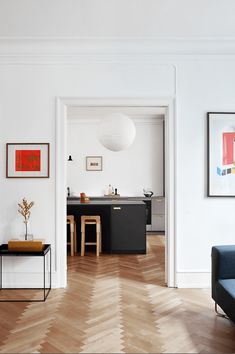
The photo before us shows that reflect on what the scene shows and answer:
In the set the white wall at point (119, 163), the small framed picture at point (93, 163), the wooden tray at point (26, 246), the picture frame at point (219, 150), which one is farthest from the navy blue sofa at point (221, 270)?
the small framed picture at point (93, 163)

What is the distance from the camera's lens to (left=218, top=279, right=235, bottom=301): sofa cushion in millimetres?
2638

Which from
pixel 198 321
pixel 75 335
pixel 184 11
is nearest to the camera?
pixel 75 335

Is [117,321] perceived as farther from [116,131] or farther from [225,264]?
[116,131]

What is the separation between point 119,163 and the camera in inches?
335

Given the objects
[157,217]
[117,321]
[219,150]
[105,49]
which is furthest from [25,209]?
[157,217]

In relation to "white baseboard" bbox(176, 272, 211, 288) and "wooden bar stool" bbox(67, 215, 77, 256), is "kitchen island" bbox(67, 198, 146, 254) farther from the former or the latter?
"white baseboard" bbox(176, 272, 211, 288)

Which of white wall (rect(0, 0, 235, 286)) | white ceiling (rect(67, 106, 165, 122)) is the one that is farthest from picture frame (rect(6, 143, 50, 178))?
white ceiling (rect(67, 106, 165, 122))

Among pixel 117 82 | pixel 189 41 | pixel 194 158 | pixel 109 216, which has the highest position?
pixel 189 41

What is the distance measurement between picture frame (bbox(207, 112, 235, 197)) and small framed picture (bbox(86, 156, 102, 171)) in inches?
189

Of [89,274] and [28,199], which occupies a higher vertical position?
[28,199]

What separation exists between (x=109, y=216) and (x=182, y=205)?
2075 mm

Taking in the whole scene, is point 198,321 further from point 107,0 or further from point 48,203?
point 107,0

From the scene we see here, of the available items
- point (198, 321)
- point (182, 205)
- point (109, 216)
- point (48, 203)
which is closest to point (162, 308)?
point (198, 321)

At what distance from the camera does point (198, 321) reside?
2.98m
